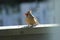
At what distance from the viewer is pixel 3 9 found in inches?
34.7

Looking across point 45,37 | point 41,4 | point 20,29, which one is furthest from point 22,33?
point 41,4

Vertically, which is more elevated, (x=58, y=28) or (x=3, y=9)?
(x=3, y=9)

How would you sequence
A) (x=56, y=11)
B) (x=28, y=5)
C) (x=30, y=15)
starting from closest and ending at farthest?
(x=56, y=11)
(x=30, y=15)
(x=28, y=5)

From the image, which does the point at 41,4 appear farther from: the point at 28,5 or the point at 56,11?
the point at 56,11

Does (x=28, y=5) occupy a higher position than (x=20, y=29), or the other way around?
(x=28, y=5)

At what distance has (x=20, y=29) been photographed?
74cm

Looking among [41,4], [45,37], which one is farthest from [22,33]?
[41,4]

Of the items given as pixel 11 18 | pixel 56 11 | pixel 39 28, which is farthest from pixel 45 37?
pixel 11 18

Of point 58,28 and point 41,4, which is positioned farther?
point 41,4

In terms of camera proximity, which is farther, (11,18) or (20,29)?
(11,18)

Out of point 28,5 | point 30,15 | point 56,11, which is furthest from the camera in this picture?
point 28,5

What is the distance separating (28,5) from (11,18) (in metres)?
0.14

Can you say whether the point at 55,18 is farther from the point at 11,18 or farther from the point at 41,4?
the point at 11,18

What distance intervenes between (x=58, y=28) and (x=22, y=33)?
0.20m
